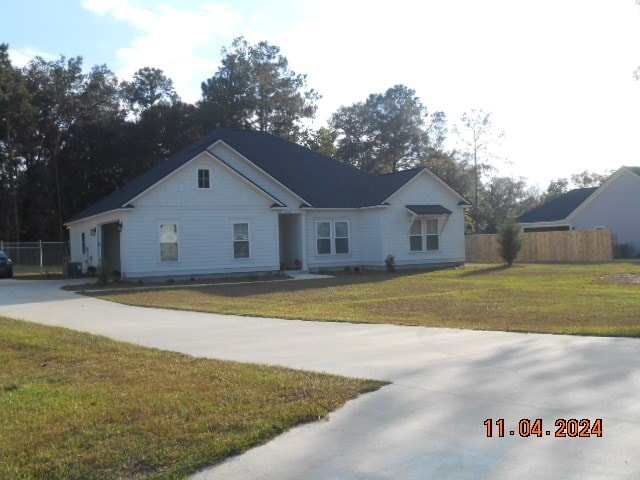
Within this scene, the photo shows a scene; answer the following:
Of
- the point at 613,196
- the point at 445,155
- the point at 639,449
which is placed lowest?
the point at 639,449

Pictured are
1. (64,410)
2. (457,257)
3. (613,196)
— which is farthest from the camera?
(613,196)

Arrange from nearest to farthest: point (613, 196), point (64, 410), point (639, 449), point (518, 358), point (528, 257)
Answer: point (639, 449)
point (64, 410)
point (518, 358)
point (528, 257)
point (613, 196)

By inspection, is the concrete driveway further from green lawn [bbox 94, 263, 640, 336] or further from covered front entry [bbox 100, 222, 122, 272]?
covered front entry [bbox 100, 222, 122, 272]

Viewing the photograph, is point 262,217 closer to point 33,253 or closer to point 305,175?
point 305,175

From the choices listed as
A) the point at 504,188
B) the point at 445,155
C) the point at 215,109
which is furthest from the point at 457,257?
the point at 504,188

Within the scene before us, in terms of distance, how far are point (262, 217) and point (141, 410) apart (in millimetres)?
21785

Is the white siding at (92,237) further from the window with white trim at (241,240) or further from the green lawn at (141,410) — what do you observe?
the green lawn at (141,410)

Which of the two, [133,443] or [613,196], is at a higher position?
[613,196]

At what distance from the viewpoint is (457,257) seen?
32812mm

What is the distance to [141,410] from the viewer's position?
626 centimetres

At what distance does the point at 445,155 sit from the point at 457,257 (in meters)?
32.2

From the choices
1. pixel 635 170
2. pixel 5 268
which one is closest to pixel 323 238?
pixel 5 268

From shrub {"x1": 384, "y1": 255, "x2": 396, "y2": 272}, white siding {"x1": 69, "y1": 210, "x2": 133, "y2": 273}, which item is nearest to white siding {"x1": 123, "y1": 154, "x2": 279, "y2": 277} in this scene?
white siding {"x1": 69, "y1": 210, "x2": 133, "y2": 273}

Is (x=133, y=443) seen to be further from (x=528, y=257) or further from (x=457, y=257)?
(x=528, y=257)
